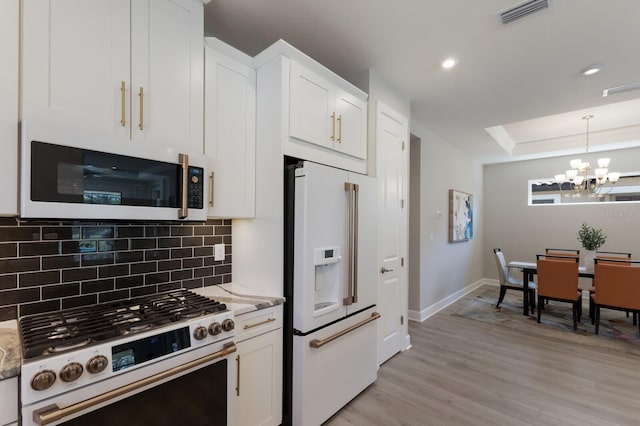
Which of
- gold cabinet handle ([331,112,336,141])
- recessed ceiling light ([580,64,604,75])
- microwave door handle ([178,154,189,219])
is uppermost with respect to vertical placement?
recessed ceiling light ([580,64,604,75])

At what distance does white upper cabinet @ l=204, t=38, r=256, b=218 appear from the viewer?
1895 mm

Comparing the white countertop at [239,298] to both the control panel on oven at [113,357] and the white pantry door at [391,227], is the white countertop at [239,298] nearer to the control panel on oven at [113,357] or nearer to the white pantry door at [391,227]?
the control panel on oven at [113,357]

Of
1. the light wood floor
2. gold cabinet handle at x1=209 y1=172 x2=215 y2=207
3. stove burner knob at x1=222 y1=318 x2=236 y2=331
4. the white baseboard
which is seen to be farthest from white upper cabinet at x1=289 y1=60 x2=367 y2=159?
the white baseboard

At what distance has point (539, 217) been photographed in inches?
250

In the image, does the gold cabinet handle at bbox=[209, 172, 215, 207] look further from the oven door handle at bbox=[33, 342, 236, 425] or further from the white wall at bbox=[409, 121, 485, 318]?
the white wall at bbox=[409, 121, 485, 318]

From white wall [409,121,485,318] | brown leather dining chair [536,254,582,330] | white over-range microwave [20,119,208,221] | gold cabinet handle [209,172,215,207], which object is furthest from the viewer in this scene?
white wall [409,121,485,318]

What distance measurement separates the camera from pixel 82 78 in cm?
139

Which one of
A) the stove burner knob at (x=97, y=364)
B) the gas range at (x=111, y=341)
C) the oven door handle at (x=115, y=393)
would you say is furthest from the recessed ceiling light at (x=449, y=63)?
the stove burner knob at (x=97, y=364)

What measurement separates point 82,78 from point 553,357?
4.67 m

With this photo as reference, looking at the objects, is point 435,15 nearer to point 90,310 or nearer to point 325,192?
point 325,192

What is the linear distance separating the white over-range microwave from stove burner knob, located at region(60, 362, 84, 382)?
0.60m

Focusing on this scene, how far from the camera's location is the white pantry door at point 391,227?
2969 millimetres

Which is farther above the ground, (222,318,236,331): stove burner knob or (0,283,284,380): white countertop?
(0,283,284,380): white countertop

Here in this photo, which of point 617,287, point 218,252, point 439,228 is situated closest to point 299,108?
point 218,252
